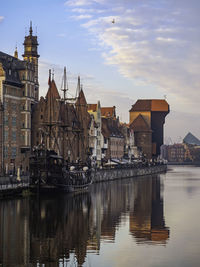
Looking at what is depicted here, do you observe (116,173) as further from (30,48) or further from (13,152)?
(13,152)

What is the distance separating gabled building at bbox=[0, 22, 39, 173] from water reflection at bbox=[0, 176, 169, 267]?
650 inches

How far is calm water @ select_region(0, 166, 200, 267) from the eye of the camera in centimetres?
3881

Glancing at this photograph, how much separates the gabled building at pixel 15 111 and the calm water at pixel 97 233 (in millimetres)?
18548

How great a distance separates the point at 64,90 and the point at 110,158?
5489cm

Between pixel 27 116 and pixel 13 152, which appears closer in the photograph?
pixel 13 152

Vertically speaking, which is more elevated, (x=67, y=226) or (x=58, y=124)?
(x=58, y=124)

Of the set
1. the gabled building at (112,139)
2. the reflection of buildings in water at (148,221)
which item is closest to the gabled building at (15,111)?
the reflection of buildings in water at (148,221)

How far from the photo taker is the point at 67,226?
53531 mm

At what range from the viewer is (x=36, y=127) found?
4188 inches

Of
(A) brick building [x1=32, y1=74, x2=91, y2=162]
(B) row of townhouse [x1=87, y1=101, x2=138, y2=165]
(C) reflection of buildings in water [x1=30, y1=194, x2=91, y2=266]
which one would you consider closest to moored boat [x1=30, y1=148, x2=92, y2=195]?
(C) reflection of buildings in water [x1=30, y1=194, x2=91, y2=266]

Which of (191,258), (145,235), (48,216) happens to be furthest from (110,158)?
(191,258)

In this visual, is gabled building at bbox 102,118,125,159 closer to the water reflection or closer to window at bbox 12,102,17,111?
window at bbox 12,102,17,111

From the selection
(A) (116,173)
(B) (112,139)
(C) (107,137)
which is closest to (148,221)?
(A) (116,173)

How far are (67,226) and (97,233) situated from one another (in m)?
4.73
